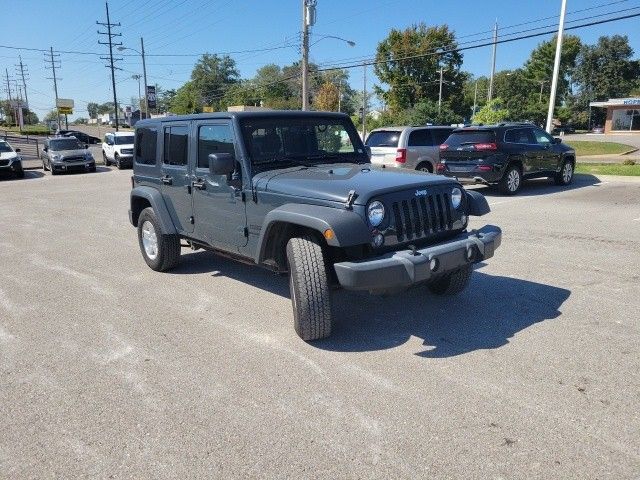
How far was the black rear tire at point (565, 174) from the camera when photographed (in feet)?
47.2

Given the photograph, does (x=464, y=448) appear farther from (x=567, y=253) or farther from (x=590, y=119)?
(x=590, y=119)

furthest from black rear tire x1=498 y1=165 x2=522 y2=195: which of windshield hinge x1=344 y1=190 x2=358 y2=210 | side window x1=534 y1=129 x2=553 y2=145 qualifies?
→ windshield hinge x1=344 y1=190 x2=358 y2=210

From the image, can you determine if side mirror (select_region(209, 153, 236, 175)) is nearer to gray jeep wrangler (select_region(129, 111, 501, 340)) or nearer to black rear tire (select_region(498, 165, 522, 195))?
gray jeep wrangler (select_region(129, 111, 501, 340))

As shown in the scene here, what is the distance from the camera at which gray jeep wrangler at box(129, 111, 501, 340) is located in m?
3.90

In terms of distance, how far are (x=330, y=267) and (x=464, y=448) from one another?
1.87m

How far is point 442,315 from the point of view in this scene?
4.84 meters

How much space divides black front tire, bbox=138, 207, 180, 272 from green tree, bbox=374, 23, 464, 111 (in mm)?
59753

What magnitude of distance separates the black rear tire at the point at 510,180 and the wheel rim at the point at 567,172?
87.0 inches

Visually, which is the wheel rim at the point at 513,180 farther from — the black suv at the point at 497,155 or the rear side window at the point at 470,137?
the rear side window at the point at 470,137

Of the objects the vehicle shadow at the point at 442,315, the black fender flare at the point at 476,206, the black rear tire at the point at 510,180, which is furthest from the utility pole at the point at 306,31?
the black fender flare at the point at 476,206

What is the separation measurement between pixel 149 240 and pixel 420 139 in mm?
9138

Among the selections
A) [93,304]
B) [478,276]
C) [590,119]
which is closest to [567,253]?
A: [478,276]

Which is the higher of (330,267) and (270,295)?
(330,267)

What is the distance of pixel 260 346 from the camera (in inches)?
167
